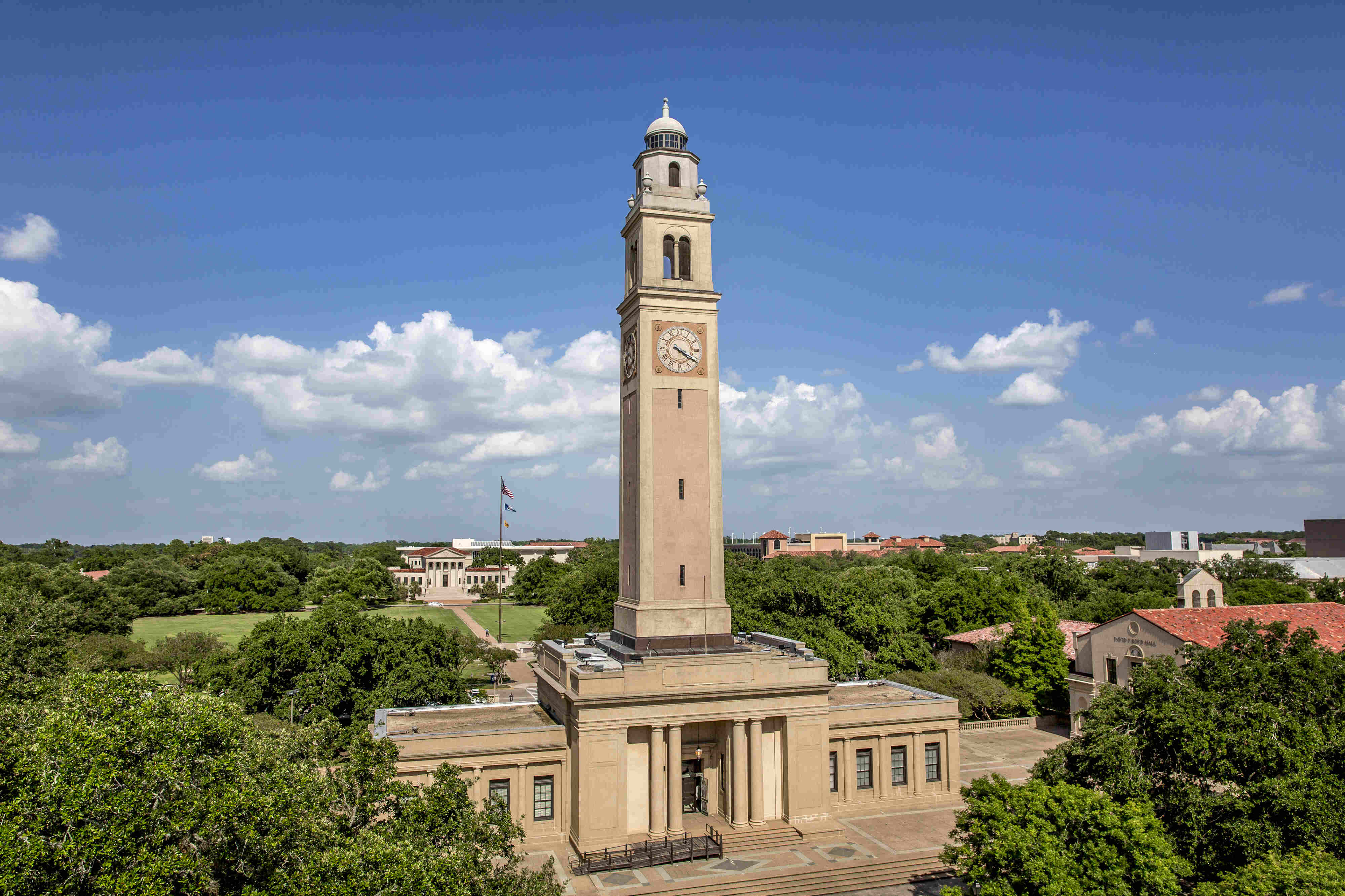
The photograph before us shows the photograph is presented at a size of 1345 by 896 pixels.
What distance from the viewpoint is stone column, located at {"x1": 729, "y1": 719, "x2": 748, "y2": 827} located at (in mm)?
35219

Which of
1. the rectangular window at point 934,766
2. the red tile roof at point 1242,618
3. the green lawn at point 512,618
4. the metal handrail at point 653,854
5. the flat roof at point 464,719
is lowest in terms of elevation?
the green lawn at point 512,618

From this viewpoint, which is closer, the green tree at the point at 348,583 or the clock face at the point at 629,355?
the clock face at the point at 629,355

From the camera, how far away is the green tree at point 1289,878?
1992cm

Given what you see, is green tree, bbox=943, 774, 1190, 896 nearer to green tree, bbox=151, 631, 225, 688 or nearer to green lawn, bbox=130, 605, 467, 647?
green tree, bbox=151, 631, 225, 688

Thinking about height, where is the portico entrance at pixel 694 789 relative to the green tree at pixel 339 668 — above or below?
below

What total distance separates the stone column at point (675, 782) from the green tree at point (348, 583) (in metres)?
113

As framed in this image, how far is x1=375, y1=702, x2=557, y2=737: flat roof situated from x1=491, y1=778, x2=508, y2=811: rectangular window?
2.03 m

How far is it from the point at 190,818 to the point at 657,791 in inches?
816

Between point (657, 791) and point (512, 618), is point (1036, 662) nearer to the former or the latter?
point (657, 791)

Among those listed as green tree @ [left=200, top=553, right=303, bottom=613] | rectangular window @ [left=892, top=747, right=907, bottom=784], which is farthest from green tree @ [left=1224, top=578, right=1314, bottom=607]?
green tree @ [left=200, top=553, right=303, bottom=613]

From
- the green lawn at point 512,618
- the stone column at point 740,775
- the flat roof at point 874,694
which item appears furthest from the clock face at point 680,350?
the green lawn at point 512,618

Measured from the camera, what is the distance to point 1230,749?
25.3 metres

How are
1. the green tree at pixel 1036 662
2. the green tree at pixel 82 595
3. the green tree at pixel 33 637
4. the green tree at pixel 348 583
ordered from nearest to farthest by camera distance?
1. the green tree at pixel 33 637
2. the green tree at pixel 1036 662
3. the green tree at pixel 82 595
4. the green tree at pixel 348 583

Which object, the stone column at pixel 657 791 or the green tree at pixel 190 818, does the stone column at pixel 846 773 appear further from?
the green tree at pixel 190 818
